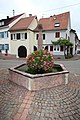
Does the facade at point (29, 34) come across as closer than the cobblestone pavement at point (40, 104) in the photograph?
No

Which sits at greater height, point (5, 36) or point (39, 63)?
point (5, 36)

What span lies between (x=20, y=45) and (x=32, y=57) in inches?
850

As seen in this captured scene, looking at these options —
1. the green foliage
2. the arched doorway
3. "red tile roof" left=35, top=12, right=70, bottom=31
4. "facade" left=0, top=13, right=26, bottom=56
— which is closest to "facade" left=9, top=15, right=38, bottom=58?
the arched doorway

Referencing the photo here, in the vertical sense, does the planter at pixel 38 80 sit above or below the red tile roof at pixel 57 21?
below

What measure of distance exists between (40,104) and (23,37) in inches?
942

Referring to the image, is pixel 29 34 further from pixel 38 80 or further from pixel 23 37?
pixel 38 80

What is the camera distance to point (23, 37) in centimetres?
2736

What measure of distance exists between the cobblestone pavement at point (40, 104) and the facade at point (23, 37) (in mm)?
21851

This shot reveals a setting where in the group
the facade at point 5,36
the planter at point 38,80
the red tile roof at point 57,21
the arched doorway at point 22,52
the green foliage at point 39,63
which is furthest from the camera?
the facade at point 5,36

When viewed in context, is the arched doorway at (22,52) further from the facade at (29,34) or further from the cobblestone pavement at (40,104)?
the cobblestone pavement at (40,104)

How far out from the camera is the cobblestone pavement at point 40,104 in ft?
12.8

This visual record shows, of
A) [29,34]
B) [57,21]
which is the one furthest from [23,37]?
[57,21]

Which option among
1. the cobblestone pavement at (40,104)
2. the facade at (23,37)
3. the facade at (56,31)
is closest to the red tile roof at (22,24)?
the facade at (23,37)

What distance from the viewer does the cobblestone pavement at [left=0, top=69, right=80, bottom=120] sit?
3.90m
